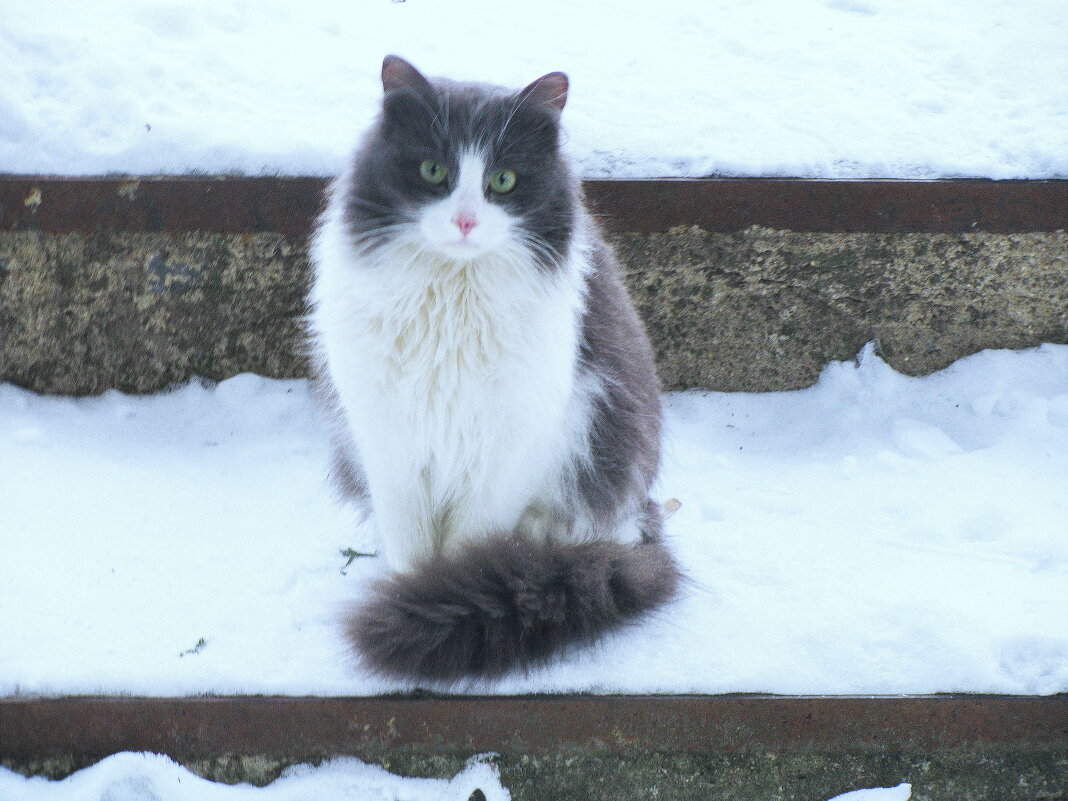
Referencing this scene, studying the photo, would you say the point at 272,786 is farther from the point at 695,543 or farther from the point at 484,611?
the point at 695,543

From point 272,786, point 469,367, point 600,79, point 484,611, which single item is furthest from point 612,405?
point 600,79

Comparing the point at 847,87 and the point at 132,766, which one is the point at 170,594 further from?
the point at 847,87

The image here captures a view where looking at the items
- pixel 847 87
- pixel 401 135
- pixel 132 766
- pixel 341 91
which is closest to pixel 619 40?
pixel 847 87

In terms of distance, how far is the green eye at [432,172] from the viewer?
143 centimetres

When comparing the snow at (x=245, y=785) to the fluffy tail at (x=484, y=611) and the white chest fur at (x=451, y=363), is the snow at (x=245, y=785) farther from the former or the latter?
the white chest fur at (x=451, y=363)

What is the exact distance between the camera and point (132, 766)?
4.83ft

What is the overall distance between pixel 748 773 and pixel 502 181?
1064mm

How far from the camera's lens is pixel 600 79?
250 centimetres

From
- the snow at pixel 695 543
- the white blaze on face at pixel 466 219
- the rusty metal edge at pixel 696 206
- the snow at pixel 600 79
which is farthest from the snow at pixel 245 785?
the snow at pixel 600 79

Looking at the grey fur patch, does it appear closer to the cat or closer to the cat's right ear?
the cat

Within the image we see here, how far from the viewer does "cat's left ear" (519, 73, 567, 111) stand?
1476 mm

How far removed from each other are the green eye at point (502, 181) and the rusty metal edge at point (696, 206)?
778mm

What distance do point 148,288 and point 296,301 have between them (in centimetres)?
34

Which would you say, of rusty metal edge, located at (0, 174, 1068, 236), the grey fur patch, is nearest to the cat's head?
the grey fur patch
